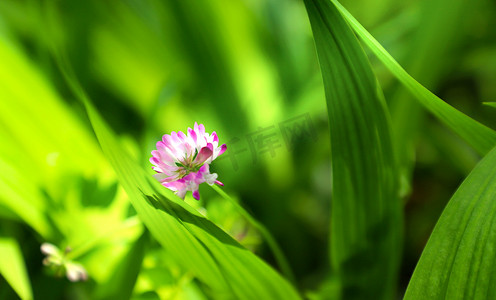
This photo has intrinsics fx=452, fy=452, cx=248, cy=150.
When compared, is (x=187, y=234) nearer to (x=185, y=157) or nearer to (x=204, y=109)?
(x=185, y=157)

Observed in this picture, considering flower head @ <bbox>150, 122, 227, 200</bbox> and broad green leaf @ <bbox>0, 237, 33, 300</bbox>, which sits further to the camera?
broad green leaf @ <bbox>0, 237, 33, 300</bbox>

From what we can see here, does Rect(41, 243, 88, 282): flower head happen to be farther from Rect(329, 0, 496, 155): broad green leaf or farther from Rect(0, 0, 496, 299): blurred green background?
Rect(329, 0, 496, 155): broad green leaf

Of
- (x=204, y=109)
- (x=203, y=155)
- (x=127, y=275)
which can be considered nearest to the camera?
(x=203, y=155)

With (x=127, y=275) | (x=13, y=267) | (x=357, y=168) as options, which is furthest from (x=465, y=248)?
(x=13, y=267)

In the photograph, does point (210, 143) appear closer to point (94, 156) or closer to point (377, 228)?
point (377, 228)

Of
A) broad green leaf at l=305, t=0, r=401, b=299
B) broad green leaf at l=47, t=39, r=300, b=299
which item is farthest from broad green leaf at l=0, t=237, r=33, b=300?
broad green leaf at l=305, t=0, r=401, b=299

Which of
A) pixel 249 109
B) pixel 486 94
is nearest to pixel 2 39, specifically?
pixel 249 109
